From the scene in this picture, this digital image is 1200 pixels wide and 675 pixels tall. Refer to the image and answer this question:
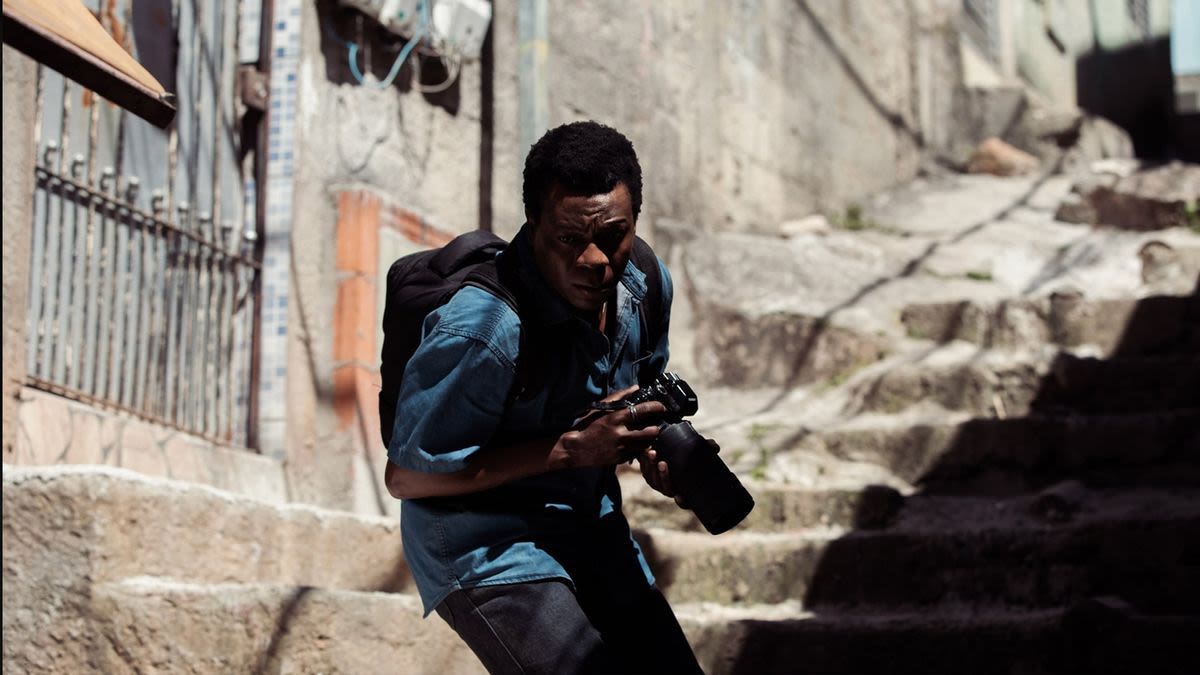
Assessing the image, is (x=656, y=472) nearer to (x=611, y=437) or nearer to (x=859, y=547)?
(x=611, y=437)

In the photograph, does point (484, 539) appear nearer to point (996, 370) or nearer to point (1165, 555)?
point (1165, 555)

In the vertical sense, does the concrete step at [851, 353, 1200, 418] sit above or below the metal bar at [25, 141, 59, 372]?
below

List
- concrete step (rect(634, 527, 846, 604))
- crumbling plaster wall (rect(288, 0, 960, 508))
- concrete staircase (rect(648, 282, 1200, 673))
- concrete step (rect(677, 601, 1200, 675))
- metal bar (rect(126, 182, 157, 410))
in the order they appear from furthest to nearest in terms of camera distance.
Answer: crumbling plaster wall (rect(288, 0, 960, 508))
metal bar (rect(126, 182, 157, 410))
concrete step (rect(634, 527, 846, 604))
concrete staircase (rect(648, 282, 1200, 673))
concrete step (rect(677, 601, 1200, 675))

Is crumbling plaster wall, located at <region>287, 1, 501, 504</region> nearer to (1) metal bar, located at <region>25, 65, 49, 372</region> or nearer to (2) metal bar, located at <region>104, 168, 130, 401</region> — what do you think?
(2) metal bar, located at <region>104, 168, 130, 401</region>

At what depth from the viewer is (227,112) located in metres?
6.62

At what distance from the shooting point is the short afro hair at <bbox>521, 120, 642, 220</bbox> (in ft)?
8.32

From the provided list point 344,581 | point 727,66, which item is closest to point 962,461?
point 344,581

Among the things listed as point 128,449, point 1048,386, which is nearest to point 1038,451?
point 1048,386

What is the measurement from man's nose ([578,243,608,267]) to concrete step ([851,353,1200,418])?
4433 mm

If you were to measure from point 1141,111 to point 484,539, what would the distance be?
1670 cm

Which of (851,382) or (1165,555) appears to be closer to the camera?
(1165,555)

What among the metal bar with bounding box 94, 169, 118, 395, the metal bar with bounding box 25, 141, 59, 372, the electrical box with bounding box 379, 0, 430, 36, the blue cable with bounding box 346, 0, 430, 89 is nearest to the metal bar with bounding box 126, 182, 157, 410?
the metal bar with bounding box 94, 169, 118, 395

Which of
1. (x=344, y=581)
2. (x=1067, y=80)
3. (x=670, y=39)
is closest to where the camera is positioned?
(x=344, y=581)

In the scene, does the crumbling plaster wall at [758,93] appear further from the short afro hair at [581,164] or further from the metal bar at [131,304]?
the short afro hair at [581,164]
